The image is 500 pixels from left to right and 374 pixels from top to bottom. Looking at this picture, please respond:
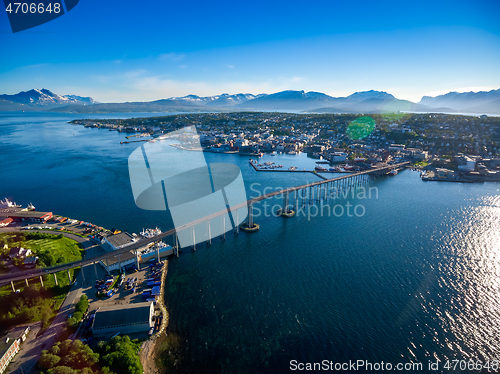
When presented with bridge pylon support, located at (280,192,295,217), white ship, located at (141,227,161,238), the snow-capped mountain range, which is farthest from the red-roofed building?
the snow-capped mountain range

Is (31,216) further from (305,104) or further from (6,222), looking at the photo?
(305,104)

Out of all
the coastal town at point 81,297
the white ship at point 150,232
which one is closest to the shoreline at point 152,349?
the coastal town at point 81,297

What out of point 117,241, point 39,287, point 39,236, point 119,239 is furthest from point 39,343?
point 39,236

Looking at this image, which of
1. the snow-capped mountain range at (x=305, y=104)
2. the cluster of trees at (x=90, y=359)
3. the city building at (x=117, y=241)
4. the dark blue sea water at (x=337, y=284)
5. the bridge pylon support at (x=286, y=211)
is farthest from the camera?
the snow-capped mountain range at (x=305, y=104)

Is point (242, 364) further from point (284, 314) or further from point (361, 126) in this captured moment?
point (361, 126)

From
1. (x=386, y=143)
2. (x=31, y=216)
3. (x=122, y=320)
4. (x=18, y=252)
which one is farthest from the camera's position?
(x=386, y=143)

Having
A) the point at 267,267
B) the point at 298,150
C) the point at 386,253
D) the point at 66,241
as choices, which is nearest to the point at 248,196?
the point at 267,267

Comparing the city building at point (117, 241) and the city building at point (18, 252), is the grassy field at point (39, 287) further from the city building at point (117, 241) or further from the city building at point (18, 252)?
the city building at point (117, 241)

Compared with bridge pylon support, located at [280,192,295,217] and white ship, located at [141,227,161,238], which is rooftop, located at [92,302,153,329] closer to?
white ship, located at [141,227,161,238]
